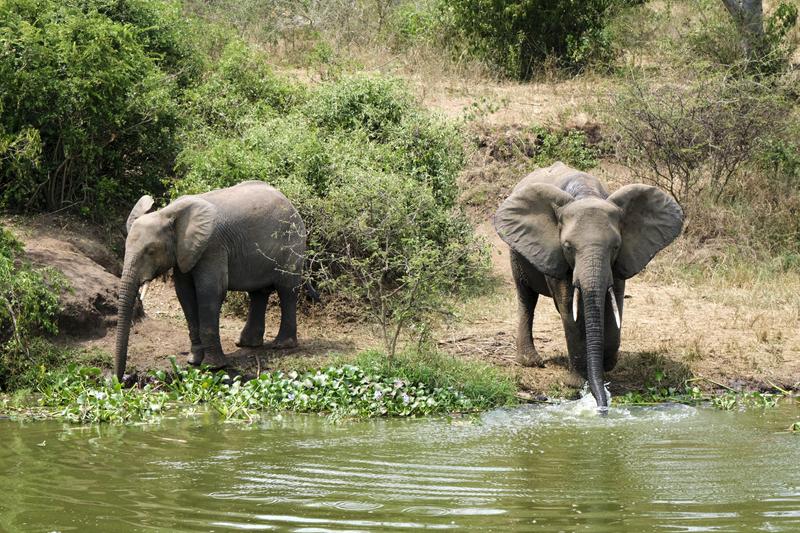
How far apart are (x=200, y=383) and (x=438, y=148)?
21.0ft

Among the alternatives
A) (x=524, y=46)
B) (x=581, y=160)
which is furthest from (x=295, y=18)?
(x=581, y=160)

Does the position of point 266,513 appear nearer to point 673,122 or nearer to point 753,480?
point 753,480

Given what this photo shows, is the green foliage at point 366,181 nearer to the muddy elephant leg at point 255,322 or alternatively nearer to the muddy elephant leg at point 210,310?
the muddy elephant leg at point 255,322

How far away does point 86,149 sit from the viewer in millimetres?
16234

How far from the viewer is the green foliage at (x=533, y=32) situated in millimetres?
23141

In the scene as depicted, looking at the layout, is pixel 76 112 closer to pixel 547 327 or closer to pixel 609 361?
pixel 547 327

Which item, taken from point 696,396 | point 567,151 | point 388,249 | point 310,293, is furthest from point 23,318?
point 567,151

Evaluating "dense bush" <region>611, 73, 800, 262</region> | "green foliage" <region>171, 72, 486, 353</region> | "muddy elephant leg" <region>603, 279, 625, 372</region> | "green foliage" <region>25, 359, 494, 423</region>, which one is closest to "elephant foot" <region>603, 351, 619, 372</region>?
"muddy elephant leg" <region>603, 279, 625, 372</region>

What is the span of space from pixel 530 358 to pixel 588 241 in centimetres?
201

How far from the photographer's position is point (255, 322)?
13.8 metres

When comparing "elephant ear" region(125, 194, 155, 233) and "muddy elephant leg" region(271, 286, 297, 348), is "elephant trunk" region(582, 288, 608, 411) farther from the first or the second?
"elephant ear" region(125, 194, 155, 233)

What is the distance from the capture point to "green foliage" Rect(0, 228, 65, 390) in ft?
41.5

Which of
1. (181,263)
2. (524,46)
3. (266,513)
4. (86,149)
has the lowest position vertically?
(266,513)

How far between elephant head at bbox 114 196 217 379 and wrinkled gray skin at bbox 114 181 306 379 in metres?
0.01
